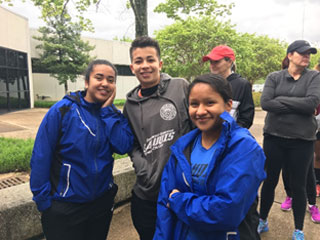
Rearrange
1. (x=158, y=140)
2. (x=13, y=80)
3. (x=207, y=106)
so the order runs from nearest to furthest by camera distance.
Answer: (x=207, y=106) → (x=158, y=140) → (x=13, y=80)

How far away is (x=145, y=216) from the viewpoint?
1.96m

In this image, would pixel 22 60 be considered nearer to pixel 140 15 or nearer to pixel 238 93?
pixel 140 15

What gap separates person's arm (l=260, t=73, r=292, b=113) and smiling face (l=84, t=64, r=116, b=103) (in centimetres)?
175

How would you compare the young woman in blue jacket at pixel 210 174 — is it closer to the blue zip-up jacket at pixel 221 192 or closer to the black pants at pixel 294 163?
the blue zip-up jacket at pixel 221 192

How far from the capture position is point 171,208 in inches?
58.0

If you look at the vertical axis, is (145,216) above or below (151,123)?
below

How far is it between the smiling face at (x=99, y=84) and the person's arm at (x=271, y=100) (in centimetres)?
175

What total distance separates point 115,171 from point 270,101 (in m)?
2.17

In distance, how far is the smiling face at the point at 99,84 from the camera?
198cm

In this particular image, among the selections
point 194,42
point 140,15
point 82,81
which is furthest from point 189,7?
point 82,81

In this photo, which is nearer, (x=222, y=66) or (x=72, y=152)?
(x=72, y=152)

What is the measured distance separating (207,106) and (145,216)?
1029 millimetres

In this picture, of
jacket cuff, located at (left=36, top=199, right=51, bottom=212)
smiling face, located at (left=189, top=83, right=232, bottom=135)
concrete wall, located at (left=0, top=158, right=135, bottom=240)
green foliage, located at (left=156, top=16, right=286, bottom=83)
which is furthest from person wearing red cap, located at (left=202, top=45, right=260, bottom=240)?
green foliage, located at (left=156, top=16, right=286, bottom=83)

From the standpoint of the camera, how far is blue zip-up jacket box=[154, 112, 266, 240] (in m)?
1.29
